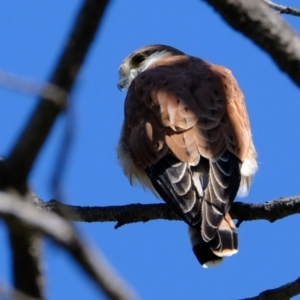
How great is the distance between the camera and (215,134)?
416cm

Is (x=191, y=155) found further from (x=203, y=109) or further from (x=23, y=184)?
(x=23, y=184)

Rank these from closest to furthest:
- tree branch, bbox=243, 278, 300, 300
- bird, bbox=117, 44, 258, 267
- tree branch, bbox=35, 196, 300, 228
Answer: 1. tree branch, bbox=243, 278, 300, 300
2. tree branch, bbox=35, 196, 300, 228
3. bird, bbox=117, 44, 258, 267

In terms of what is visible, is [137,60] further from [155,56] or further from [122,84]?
[122,84]

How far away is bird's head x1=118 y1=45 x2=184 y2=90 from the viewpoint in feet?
20.4

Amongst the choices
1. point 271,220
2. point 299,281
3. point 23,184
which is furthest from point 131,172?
point 23,184

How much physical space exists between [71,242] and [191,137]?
10.4 ft

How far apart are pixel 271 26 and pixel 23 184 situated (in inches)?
28.9

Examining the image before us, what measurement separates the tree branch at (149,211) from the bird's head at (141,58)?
2587 millimetres

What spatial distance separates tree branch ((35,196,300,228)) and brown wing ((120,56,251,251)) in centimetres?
9

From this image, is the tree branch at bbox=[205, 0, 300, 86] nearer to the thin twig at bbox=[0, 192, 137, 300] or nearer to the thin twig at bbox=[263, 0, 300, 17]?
the thin twig at bbox=[0, 192, 137, 300]

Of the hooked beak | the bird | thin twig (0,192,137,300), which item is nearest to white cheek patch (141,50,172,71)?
the hooked beak

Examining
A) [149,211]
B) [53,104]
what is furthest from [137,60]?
[53,104]

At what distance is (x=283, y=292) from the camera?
3.14m

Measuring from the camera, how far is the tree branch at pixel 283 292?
3.13 meters
